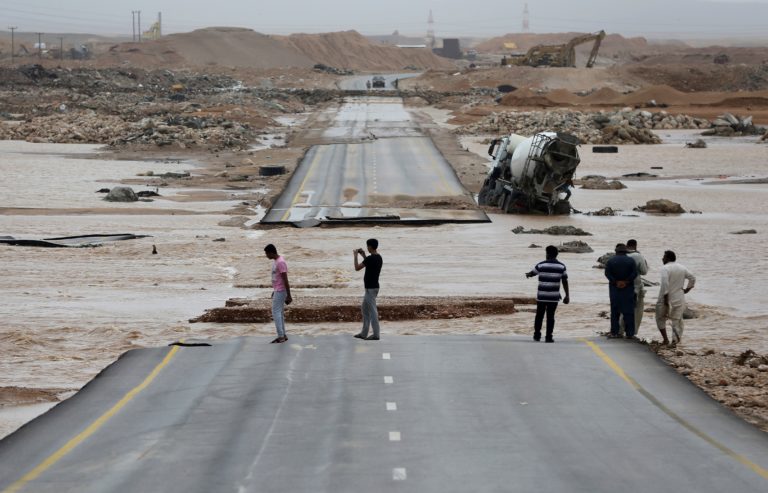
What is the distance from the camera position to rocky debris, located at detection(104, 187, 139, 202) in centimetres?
4600

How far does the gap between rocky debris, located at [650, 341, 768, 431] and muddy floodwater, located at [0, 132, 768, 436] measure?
4.96 ft

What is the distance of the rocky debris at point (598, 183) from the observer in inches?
2078

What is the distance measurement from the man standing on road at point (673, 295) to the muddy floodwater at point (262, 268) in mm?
1041

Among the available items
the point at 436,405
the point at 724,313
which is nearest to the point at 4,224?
the point at 724,313

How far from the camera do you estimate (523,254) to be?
33.2 meters

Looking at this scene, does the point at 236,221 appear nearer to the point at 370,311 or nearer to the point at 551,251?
the point at 370,311

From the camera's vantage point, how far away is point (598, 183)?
53.5 m

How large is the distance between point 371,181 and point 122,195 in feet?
34.6

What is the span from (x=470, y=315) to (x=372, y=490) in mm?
11432

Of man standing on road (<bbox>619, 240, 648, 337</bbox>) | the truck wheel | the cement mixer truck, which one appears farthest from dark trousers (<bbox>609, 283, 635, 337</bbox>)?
the truck wheel

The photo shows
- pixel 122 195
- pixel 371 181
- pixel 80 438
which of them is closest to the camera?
pixel 80 438

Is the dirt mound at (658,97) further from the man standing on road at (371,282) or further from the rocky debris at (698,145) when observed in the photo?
the man standing on road at (371,282)

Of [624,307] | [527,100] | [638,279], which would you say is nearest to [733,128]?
[527,100]

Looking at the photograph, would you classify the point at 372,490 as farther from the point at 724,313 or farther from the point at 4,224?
the point at 4,224
